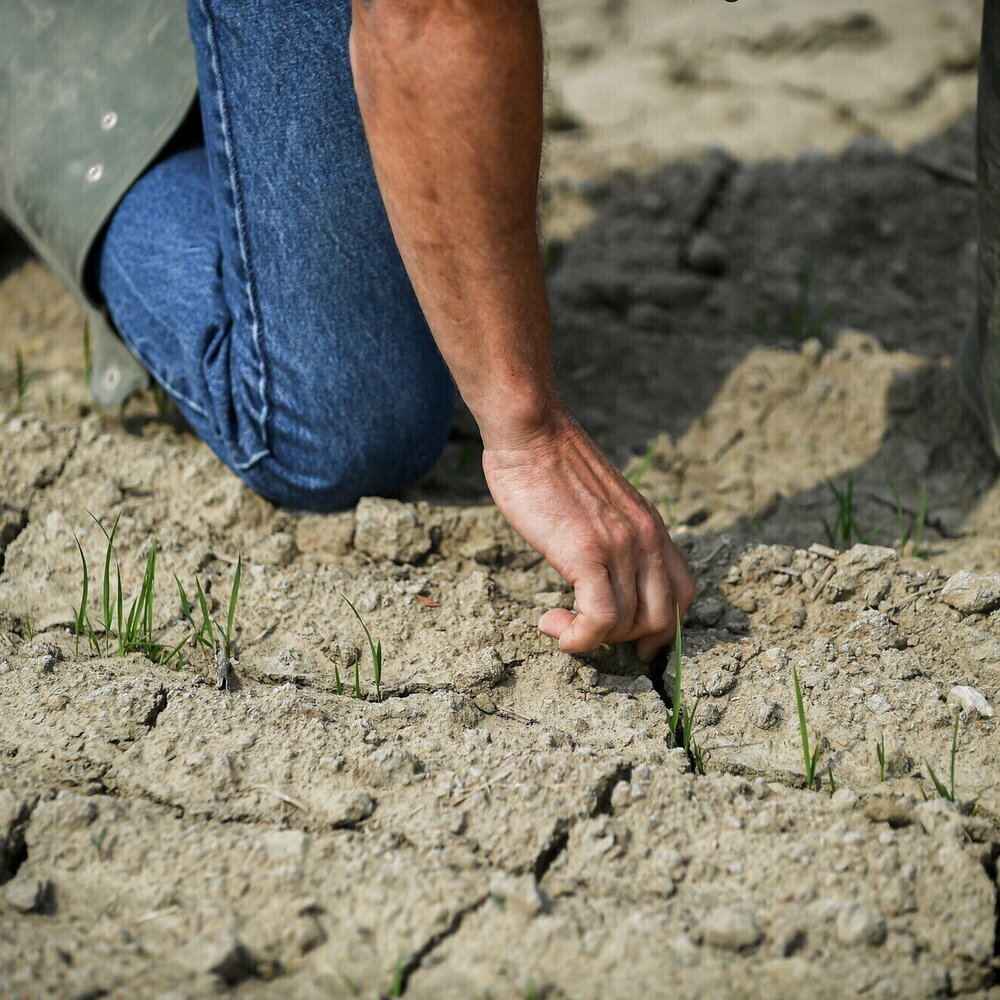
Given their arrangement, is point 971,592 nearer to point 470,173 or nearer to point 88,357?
point 470,173

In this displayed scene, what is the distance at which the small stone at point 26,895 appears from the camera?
1.28 m

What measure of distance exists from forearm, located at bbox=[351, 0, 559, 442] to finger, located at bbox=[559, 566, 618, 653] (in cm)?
24

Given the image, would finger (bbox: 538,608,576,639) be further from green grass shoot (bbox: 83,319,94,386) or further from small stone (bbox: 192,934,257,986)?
green grass shoot (bbox: 83,319,94,386)

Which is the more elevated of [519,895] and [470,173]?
[470,173]

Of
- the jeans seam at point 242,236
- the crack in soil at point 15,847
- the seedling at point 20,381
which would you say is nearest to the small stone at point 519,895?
the crack in soil at point 15,847

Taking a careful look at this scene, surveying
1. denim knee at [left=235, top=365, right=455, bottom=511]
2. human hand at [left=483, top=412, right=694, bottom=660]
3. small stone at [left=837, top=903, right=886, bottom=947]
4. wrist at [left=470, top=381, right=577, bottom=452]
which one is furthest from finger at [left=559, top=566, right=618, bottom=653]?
denim knee at [left=235, top=365, right=455, bottom=511]

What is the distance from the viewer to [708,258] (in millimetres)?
2852

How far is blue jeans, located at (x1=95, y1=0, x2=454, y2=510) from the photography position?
1860 mm

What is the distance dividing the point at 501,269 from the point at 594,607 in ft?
1.58

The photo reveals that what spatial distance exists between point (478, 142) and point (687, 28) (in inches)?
115

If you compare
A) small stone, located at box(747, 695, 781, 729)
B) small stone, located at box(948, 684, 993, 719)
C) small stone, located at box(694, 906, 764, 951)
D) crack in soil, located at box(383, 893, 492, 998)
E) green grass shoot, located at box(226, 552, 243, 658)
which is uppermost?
green grass shoot, located at box(226, 552, 243, 658)

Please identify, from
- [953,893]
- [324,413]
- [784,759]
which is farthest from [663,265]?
[953,893]

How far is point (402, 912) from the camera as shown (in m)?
1.28

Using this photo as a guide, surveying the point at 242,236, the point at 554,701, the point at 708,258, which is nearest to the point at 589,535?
the point at 554,701
